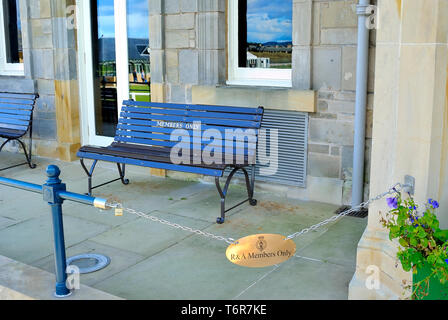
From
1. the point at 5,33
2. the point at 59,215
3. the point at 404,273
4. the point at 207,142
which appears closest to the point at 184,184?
the point at 207,142

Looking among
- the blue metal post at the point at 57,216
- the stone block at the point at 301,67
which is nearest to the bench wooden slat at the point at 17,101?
the stone block at the point at 301,67

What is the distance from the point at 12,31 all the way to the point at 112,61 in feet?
7.55

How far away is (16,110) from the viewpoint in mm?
8148

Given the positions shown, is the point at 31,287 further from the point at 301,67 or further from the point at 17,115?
the point at 17,115

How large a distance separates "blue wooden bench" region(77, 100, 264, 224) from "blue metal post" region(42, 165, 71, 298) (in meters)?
2.00

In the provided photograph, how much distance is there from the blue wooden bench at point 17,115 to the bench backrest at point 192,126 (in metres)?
1.82

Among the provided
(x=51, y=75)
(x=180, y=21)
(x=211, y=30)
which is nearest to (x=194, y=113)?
(x=211, y=30)

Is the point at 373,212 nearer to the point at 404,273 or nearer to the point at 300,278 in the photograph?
the point at 404,273

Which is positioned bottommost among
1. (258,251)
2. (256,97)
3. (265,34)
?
(258,251)

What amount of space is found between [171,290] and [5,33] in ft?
22.2

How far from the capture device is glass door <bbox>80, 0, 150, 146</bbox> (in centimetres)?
763

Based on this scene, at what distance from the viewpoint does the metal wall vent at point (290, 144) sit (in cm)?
622

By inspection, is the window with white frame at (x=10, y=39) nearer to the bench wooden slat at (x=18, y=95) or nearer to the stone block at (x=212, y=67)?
the bench wooden slat at (x=18, y=95)

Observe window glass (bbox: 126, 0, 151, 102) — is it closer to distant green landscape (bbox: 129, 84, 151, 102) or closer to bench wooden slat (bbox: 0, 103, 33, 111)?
distant green landscape (bbox: 129, 84, 151, 102)
